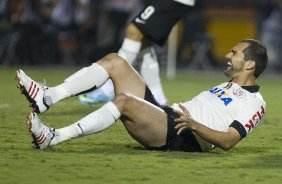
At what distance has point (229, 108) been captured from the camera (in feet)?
20.6

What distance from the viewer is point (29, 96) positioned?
6.40 m

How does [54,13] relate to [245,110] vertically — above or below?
below

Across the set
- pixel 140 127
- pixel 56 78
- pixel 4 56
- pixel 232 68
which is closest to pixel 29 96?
pixel 140 127

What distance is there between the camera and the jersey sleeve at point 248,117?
6.09 m

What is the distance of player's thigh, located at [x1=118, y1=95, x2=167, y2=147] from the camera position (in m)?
6.10

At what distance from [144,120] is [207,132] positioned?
17.2 inches

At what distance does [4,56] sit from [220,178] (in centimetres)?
1338

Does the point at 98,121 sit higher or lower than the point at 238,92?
lower

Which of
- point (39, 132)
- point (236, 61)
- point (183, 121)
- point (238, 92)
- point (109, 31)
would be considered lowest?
point (109, 31)

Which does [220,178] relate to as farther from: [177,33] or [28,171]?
[177,33]

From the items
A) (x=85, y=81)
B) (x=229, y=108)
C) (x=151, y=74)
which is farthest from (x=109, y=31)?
(x=229, y=108)

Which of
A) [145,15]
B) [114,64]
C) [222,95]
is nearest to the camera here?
[222,95]

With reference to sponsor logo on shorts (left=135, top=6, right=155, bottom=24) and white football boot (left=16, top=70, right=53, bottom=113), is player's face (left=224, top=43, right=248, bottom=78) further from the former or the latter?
sponsor logo on shorts (left=135, top=6, right=155, bottom=24)

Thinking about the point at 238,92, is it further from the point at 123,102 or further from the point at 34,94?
the point at 34,94
